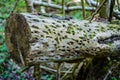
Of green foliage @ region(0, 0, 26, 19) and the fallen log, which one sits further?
green foliage @ region(0, 0, 26, 19)

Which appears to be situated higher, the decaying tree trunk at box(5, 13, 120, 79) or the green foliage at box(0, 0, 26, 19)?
the decaying tree trunk at box(5, 13, 120, 79)

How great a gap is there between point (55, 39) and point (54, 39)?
0.03 ft

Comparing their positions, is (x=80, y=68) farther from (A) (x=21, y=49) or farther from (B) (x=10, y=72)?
(B) (x=10, y=72)

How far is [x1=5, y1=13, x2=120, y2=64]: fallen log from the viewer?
2.77 m

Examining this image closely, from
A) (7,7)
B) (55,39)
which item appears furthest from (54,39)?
(7,7)

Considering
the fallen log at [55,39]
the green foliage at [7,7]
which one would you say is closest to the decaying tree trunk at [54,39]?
the fallen log at [55,39]

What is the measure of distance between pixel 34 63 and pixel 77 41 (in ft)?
1.85

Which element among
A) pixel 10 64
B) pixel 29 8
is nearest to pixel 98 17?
pixel 29 8

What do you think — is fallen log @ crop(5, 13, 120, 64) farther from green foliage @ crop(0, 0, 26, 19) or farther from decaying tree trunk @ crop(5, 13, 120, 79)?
green foliage @ crop(0, 0, 26, 19)

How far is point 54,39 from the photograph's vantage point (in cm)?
289

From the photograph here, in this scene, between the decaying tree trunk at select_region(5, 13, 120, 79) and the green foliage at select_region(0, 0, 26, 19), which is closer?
the decaying tree trunk at select_region(5, 13, 120, 79)

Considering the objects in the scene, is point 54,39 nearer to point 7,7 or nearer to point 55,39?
point 55,39

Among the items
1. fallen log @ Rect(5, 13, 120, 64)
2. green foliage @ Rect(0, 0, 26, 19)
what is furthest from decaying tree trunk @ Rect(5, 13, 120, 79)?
green foliage @ Rect(0, 0, 26, 19)

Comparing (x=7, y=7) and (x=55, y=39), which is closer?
(x=55, y=39)
